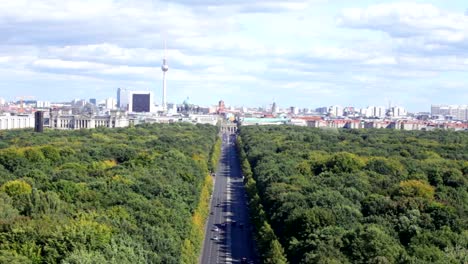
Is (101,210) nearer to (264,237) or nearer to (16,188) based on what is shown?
(16,188)

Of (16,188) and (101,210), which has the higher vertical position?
(16,188)

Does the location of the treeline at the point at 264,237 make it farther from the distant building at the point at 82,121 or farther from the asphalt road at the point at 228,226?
the distant building at the point at 82,121

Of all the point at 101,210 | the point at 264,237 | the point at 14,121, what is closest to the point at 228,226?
the point at 264,237

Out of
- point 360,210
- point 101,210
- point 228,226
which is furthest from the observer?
point 228,226

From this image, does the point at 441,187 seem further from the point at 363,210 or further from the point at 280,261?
the point at 280,261

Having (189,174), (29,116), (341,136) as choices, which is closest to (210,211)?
(189,174)

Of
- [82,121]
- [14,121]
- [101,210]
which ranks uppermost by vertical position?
[82,121]

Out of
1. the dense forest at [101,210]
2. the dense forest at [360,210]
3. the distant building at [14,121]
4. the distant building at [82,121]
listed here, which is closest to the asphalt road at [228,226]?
the dense forest at [101,210]

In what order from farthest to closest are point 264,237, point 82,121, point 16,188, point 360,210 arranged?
point 82,121
point 16,188
point 360,210
point 264,237
